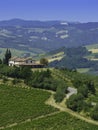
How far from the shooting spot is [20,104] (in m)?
113

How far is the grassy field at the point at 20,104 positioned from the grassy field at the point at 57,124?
4.01 meters

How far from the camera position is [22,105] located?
366ft

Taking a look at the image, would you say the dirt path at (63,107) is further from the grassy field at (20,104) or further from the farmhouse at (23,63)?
the farmhouse at (23,63)

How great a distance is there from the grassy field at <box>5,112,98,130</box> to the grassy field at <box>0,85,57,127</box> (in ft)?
13.2

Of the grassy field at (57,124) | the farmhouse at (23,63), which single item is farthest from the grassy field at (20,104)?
the farmhouse at (23,63)

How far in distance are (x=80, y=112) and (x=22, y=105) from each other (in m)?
15.8

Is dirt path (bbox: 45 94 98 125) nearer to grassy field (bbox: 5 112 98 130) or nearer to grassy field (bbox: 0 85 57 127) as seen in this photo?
A: grassy field (bbox: 0 85 57 127)

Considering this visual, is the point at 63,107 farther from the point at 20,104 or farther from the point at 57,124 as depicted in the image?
the point at 57,124

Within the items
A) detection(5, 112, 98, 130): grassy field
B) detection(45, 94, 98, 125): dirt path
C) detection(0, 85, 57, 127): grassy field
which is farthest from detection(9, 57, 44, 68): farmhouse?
detection(5, 112, 98, 130): grassy field

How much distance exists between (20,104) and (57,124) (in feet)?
68.1

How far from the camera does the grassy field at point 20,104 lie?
100 metres

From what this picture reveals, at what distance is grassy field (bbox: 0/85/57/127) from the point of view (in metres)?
100

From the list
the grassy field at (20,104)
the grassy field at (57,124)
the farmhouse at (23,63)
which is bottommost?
the grassy field at (57,124)

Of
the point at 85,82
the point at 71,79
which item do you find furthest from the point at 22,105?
the point at 71,79
